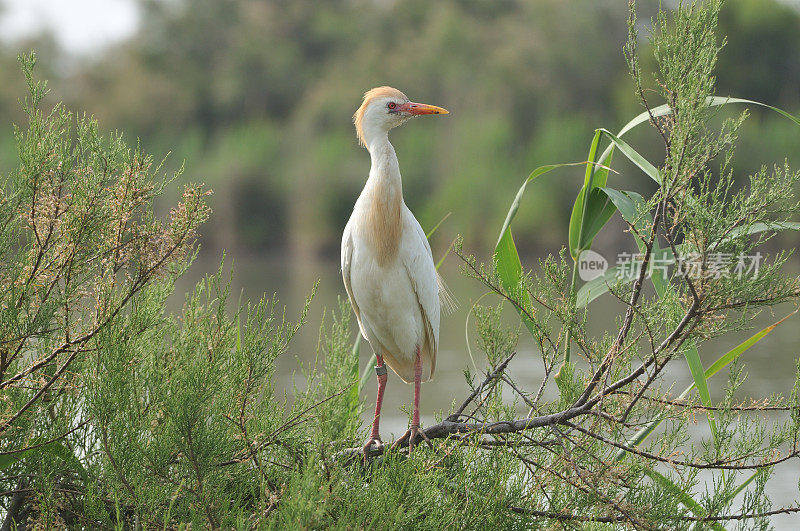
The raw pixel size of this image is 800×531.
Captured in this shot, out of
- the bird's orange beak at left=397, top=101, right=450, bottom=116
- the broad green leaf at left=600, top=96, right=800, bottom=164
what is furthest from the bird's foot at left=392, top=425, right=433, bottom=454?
the bird's orange beak at left=397, top=101, right=450, bottom=116

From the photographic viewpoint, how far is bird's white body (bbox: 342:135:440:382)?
2.66 m

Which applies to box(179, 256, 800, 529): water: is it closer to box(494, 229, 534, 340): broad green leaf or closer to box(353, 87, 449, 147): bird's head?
box(494, 229, 534, 340): broad green leaf

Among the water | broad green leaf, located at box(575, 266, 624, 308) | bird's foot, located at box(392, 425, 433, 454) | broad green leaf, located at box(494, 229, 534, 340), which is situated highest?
the water

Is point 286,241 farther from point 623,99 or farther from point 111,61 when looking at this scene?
point 111,61

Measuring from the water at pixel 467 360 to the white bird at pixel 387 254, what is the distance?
546 millimetres

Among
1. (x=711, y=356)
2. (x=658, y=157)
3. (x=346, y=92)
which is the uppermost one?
(x=346, y=92)

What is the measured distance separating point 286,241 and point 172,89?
760 centimetres

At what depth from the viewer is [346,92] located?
18.5 meters

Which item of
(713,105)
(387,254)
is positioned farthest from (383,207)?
(713,105)

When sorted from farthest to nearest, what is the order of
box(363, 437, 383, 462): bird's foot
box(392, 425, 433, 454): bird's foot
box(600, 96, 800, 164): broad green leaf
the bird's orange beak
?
the bird's orange beak < box(363, 437, 383, 462): bird's foot < box(392, 425, 433, 454): bird's foot < box(600, 96, 800, 164): broad green leaf

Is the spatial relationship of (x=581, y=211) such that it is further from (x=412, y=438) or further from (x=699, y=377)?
(x=412, y=438)

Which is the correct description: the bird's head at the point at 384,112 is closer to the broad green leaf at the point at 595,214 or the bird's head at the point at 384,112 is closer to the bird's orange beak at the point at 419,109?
the bird's orange beak at the point at 419,109

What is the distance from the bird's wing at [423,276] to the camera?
270 cm

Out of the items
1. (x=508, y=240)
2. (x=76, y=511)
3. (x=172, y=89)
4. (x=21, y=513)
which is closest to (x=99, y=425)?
(x=76, y=511)
